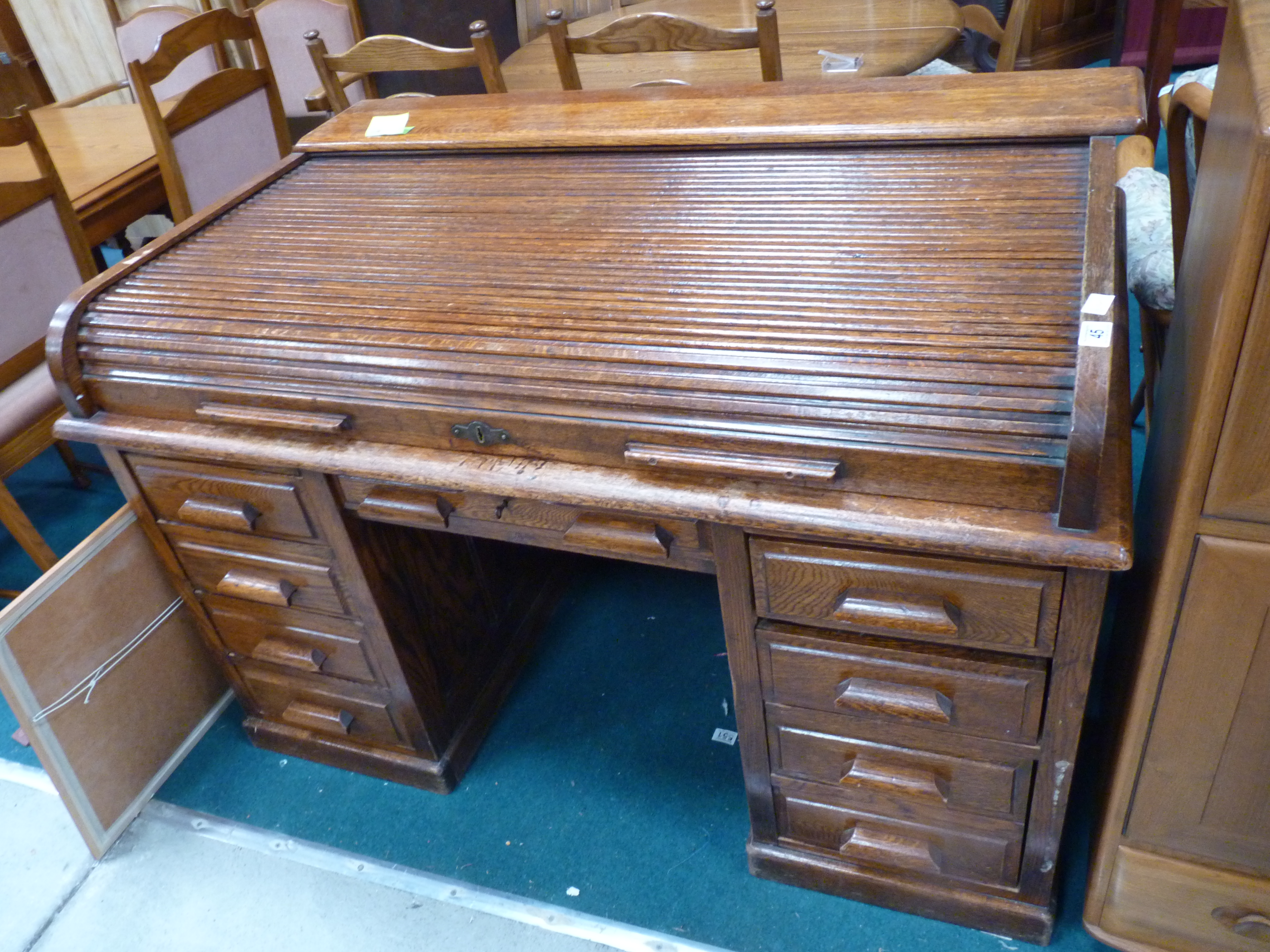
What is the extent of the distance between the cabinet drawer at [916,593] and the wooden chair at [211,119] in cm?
186

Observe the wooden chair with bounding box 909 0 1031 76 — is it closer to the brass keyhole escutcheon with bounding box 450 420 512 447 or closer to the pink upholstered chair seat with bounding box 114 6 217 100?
the brass keyhole escutcheon with bounding box 450 420 512 447

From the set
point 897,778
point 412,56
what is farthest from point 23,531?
point 897,778

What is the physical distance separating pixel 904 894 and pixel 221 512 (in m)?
1.08

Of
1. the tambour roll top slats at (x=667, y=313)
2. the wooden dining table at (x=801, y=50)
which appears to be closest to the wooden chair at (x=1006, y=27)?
the wooden dining table at (x=801, y=50)

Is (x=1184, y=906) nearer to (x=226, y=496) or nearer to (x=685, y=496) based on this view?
(x=685, y=496)

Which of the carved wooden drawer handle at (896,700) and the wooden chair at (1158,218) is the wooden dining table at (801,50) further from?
the carved wooden drawer handle at (896,700)

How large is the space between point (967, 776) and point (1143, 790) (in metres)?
0.19

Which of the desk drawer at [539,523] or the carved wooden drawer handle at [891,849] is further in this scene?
the carved wooden drawer handle at [891,849]

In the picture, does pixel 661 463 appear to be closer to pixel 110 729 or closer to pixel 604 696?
pixel 604 696

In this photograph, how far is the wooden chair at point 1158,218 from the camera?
144 centimetres

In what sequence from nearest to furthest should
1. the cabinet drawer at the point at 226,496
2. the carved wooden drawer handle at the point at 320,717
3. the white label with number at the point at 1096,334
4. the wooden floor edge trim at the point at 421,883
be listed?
the white label with number at the point at 1096,334
the cabinet drawer at the point at 226,496
the wooden floor edge trim at the point at 421,883
the carved wooden drawer handle at the point at 320,717

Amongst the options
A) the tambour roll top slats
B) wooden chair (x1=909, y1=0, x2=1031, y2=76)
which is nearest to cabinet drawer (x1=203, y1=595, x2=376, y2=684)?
the tambour roll top slats

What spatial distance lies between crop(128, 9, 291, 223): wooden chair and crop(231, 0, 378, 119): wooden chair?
1.28 ft

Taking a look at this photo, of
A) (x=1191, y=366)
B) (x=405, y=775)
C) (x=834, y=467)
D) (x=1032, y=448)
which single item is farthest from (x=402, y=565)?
(x=1191, y=366)
